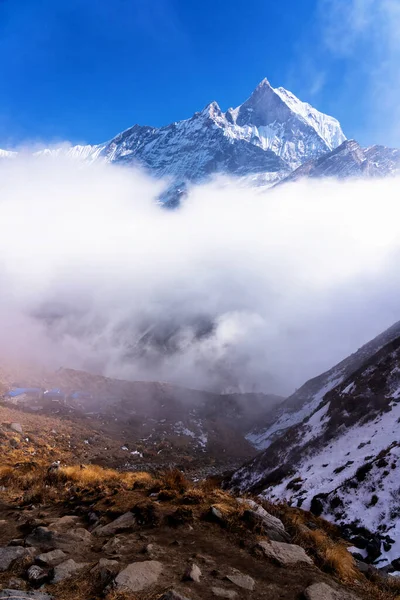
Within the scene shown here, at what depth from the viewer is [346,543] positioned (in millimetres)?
17141

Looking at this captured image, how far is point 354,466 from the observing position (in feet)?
89.5

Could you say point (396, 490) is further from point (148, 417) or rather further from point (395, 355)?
point (148, 417)

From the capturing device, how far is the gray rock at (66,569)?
29.5 feet

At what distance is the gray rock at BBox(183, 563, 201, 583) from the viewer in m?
9.09

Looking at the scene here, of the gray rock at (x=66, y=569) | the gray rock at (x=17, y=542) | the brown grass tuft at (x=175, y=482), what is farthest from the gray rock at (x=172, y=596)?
the brown grass tuft at (x=175, y=482)

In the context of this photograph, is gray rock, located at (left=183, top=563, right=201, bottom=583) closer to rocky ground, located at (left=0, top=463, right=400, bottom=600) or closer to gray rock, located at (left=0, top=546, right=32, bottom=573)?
rocky ground, located at (left=0, top=463, right=400, bottom=600)

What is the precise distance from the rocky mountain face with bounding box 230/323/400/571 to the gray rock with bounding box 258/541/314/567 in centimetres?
717

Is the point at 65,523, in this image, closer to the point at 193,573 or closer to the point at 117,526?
the point at 117,526

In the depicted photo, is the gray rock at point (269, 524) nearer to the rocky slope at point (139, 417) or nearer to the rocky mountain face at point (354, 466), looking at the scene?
the rocky mountain face at point (354, 466)

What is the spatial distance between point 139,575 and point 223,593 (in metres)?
2.09

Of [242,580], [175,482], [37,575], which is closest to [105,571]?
[37,575]

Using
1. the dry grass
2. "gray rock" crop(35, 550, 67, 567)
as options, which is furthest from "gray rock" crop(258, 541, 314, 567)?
"gray rock" crop(35, 550, 67, 567)

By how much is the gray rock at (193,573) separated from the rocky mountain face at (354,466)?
1052 cm

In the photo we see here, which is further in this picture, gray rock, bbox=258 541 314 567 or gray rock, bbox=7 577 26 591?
gray rock, bbox=258 541 314 567
